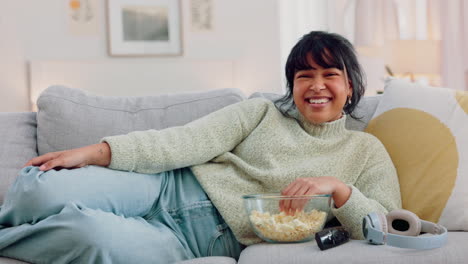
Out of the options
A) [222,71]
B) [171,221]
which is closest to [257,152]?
[171,221]

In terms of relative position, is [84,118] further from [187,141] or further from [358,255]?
[358,255]

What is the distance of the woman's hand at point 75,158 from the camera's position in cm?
139

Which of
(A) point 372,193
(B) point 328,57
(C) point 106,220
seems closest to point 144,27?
(B) point 328,57

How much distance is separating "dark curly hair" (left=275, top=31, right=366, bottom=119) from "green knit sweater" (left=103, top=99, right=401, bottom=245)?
0.39ft

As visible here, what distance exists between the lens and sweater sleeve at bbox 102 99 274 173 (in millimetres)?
1490

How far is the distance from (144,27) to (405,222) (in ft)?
11.0

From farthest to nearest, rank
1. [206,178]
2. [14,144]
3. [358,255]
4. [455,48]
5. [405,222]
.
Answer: [455,48], [14,144], [206,178], [405,222], [358,255]

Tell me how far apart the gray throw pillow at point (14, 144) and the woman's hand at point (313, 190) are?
2.76ft

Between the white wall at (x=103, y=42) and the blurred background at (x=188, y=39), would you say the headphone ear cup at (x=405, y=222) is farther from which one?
the white wall at (x=103, y=42)

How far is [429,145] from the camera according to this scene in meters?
1.59

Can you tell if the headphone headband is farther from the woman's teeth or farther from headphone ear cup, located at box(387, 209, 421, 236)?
the woman's teeth

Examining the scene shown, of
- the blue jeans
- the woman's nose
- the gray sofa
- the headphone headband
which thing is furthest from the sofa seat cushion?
the gray sofa

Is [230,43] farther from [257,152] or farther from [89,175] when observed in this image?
[89,175]

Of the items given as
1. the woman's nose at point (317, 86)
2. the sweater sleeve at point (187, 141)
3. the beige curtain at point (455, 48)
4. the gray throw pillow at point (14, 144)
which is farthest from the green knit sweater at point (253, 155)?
the beige curtain at point (455, 48)
